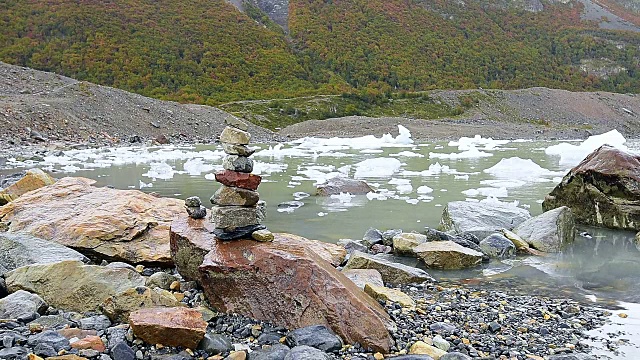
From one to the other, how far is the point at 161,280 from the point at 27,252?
139cm

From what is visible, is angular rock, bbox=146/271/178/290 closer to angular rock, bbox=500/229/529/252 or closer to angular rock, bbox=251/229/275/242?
angular rock, bbox=251/229/275/242

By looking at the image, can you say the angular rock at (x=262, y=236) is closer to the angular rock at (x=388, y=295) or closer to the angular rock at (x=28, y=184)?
the angular rock at (x=388, y=295)

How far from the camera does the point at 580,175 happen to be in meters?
11.2

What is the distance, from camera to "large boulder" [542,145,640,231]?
412 inches

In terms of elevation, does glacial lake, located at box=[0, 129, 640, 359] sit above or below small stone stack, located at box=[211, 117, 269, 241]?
below

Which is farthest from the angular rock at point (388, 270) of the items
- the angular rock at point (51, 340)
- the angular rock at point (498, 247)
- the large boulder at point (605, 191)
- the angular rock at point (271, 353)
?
the large boulder at point (605, 191)

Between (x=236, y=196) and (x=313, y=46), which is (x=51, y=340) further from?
(x=313, y=46)

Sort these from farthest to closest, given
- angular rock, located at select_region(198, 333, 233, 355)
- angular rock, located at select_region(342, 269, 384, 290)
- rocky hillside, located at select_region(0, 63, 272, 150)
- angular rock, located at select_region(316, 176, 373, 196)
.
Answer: rocky hillside, located at select_region(0, 63, 272, 150), angular rock, located at select_region(316, 176, 373, 196), angular rock, located at select_region(342, 269, 384, 290), angular rock, located at select_region(198, 333, 233, 355)

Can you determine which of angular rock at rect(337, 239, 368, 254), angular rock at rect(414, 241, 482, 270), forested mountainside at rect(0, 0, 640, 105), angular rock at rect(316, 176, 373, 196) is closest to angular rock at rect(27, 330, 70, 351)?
angular rock at rect(337, 239, 368, 254)

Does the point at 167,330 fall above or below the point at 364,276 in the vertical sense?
above

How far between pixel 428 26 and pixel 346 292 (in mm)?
107722

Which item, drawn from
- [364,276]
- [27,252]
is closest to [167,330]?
[27,252]

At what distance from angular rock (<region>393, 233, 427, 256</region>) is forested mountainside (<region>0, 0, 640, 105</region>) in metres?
58.1

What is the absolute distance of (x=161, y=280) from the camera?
601 centimetres
